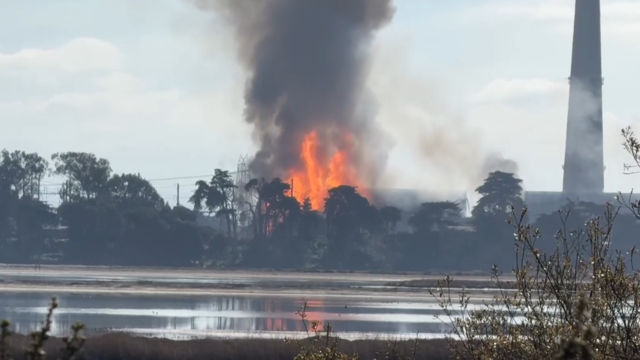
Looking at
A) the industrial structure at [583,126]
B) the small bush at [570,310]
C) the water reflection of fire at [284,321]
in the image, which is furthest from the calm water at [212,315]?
the industrial structure at [583,126]

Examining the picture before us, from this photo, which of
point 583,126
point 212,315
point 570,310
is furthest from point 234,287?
point 583,126

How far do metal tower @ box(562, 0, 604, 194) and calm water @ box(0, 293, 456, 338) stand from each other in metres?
97.4

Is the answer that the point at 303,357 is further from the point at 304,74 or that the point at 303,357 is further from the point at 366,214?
the point at 304,74

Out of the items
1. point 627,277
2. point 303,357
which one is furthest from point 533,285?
point 303,357

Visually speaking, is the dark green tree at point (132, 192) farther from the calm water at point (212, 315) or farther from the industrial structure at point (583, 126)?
the calm water at point (212, 315)

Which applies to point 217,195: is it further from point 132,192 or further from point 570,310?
point 570,310

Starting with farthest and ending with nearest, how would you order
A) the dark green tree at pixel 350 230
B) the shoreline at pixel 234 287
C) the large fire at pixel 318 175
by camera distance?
the large fire at pixel 318 175 < the dark green tree at pixel 350 230 < the shoreline at pixel 234 287

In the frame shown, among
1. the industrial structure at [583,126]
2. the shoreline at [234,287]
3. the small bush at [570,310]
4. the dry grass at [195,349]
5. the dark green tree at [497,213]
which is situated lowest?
the dry grass at [195,349]

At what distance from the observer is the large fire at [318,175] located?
155875 mm

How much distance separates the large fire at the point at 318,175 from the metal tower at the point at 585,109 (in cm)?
3808

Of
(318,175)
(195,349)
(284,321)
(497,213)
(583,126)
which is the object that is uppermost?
(583,126)

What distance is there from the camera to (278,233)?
13962 cm

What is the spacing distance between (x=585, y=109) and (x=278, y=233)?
193 feet

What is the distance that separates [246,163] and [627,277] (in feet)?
519
